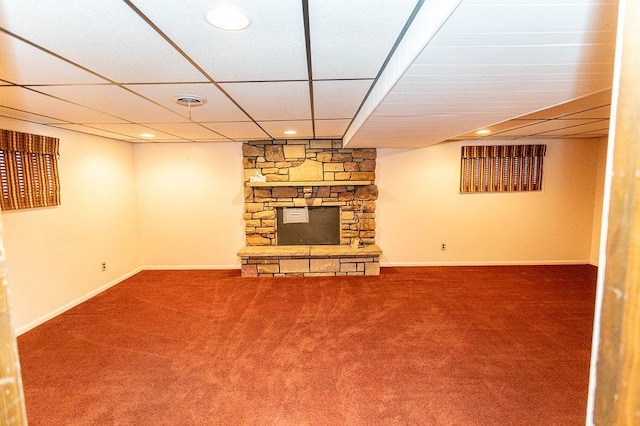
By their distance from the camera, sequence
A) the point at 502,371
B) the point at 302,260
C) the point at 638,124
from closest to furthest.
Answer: the point at 638,124 < the point at 502,371 < the point at 302,260

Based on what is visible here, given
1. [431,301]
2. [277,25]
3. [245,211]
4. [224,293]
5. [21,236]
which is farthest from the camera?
[245,211]

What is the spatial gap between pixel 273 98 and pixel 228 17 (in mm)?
1076

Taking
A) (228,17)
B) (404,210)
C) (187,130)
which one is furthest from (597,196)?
(187,130)

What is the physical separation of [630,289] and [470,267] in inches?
196

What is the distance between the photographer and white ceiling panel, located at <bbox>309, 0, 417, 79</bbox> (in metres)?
1.05

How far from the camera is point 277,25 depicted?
3.83 ft

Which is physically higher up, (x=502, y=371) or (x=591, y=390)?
(x=591, y=390)

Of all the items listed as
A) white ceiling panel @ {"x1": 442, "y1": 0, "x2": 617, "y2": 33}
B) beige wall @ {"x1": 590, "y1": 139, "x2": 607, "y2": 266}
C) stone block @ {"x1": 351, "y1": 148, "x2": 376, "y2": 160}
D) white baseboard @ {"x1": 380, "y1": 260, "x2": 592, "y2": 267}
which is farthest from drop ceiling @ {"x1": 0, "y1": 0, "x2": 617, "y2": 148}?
beige wall @ {"x1": 590, "y1": 139, "x2": 607, "y2": 266}

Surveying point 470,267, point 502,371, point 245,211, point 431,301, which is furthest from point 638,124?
point 470,267

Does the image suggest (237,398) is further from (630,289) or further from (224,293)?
(630,289)

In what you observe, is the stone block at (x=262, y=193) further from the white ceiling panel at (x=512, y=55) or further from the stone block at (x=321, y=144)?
the white ceiling panel at (x=512, y=55)

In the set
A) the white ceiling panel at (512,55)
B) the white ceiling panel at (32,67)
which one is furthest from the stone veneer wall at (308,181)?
the white ceiling panel at (512,55)

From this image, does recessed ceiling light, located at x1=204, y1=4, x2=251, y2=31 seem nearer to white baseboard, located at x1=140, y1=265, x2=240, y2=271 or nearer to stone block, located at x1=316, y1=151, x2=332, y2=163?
stone block, located at x1=316, y1=151, x2=332, y2=163

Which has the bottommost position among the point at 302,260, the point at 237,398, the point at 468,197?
the point at 237,398
